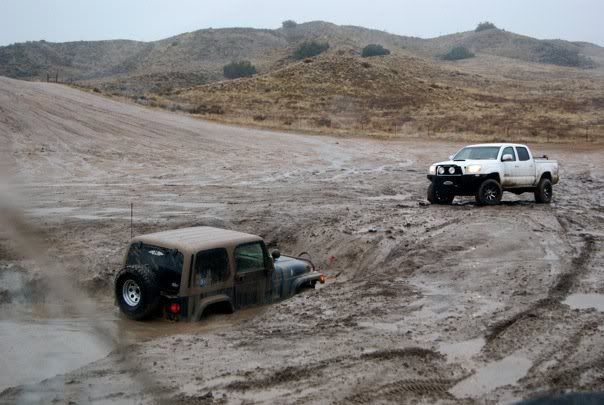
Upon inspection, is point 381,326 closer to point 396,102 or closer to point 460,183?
point 460,183

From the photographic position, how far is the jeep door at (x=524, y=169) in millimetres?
20156

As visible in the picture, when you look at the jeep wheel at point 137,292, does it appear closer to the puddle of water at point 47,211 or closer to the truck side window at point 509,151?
the puddle of water at point 47,211

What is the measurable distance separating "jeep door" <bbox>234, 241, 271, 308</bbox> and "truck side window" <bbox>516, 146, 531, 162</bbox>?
11687 mm

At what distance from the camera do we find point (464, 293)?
1061 centimetres

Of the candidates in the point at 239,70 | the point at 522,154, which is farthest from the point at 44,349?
the point at 239,70

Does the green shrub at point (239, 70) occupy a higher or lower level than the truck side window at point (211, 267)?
higher

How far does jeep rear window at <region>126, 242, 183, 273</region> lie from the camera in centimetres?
970

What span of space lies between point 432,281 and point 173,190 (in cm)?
1231

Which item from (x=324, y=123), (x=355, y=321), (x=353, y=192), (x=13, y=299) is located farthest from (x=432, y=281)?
(x=324, y=123)

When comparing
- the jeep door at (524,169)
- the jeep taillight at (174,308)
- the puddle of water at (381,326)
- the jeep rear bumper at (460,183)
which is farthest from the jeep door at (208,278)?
the jeep door at (524,169)

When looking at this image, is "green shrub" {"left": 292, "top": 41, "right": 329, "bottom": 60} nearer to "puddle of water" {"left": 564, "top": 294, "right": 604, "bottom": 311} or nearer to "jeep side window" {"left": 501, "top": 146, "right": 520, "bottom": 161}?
"jeep side window" {"left": 501, "top": 146, "right": 520, "bottom": 161}

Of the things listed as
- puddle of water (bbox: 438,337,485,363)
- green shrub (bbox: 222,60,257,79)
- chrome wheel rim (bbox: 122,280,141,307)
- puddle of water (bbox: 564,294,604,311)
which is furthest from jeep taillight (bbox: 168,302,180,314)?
green shrub (bbox: 222,60,257,79)

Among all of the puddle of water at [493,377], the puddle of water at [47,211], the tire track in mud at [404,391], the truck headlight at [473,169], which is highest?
the truck headlight at [473,169]

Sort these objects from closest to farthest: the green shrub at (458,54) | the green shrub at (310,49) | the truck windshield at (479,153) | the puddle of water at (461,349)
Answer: the puddle of water at (461,349), the truck windshield at (479,153), the green shrub at (310,49), the green shrub at (458,54)
